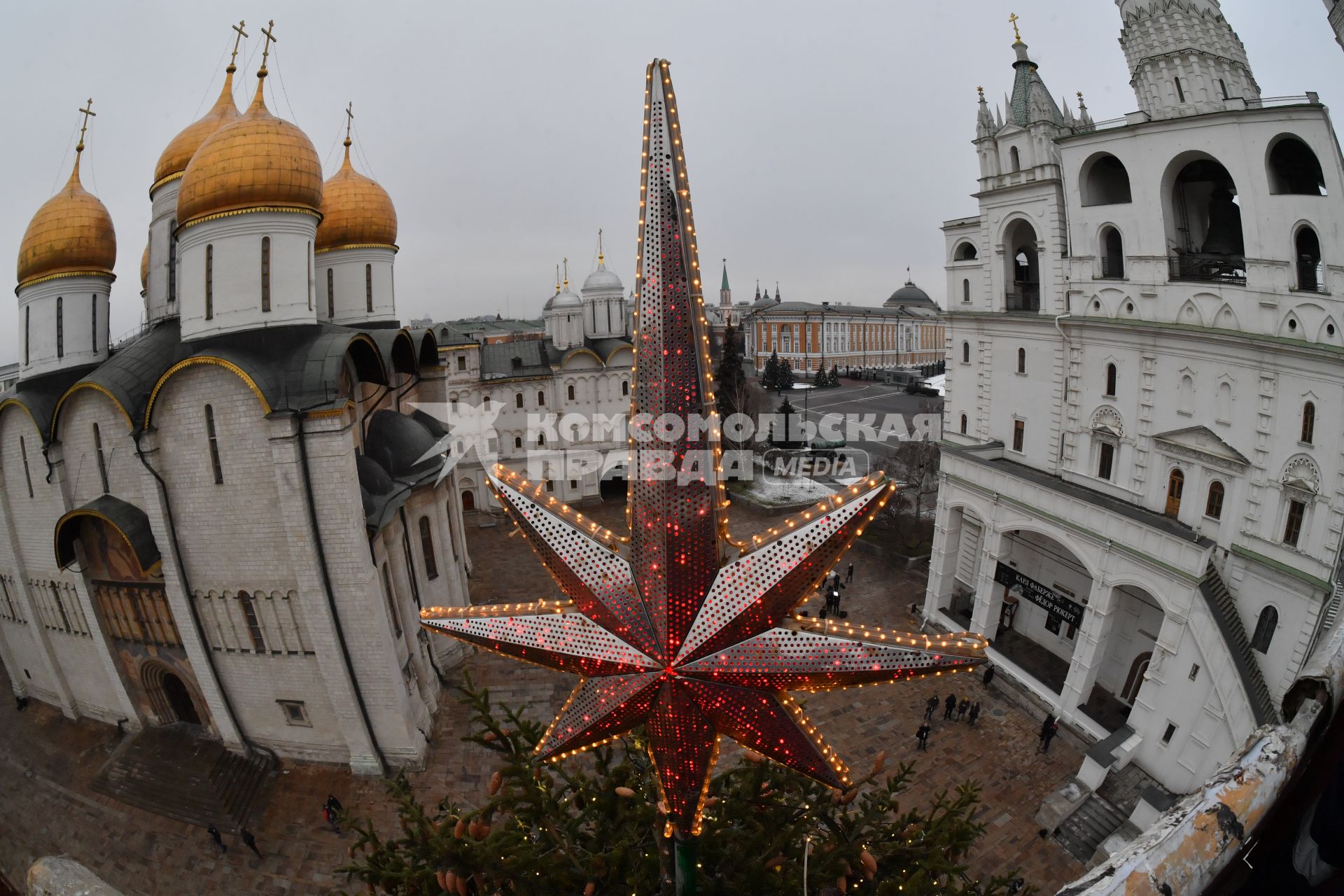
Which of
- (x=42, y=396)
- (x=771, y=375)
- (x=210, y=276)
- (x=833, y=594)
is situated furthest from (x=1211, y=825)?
(x=771, y=375)

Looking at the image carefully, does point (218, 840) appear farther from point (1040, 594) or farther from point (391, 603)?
point (1040, 594)

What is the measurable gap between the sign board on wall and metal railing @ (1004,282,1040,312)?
7.08 metres

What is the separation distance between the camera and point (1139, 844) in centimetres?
191

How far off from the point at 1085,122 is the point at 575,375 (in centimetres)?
2117

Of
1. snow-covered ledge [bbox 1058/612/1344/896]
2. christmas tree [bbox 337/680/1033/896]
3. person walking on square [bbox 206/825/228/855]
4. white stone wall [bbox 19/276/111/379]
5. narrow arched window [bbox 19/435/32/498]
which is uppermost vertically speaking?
white stone wall [bbox 19/276/111/379]

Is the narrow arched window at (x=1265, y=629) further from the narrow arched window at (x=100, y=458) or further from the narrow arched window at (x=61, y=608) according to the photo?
the narrow arched window at (x=61, y=608)

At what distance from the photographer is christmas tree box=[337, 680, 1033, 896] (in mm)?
5242

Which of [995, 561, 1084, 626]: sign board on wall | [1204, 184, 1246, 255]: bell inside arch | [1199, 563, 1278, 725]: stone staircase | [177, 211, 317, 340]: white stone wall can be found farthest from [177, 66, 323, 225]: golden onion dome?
[1204, 184, 1246, 255]: bell inside arch

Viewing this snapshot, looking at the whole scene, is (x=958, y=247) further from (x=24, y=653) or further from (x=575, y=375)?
A: (x=24, y=653)

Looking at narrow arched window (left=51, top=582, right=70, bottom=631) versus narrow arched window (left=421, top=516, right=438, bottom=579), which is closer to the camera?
narrow arched window (left=51, top=582, right=70, bottom=631)

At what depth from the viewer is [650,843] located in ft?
18.3

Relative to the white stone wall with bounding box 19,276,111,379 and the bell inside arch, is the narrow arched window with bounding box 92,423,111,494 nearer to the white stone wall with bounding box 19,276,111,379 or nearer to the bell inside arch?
the white stone wall with bounding box 19,276,111,379

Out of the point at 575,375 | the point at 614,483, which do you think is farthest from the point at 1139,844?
the point at 614,483

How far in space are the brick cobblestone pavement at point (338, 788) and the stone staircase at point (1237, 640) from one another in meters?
3.89
